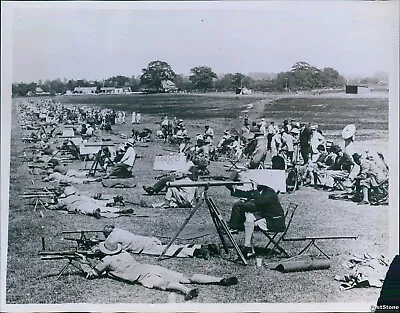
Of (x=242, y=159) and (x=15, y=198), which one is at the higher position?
(x=242, y=159)

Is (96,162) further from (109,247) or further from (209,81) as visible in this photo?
(209,81)

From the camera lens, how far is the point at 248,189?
10.7 ft

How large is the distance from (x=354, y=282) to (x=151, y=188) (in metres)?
1.30

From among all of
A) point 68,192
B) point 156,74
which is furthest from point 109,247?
point 156,74

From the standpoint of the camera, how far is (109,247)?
10.6 feet

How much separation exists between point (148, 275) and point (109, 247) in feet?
0.91

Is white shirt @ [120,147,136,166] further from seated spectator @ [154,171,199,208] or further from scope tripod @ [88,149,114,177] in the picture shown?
seated spectator @ [154,171,199,208]

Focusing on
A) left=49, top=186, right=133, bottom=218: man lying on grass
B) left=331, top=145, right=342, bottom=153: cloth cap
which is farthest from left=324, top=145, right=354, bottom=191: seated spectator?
left=49, top=186, right=133, bottom=218: man lying on grass

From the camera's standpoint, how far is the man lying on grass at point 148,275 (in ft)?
10.5

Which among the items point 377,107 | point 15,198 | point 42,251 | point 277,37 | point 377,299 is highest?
point 277,37

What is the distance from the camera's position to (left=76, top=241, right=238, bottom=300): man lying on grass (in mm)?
3193

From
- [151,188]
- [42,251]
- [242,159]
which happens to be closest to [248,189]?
[242,159]

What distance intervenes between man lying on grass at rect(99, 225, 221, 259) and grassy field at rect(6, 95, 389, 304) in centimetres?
3

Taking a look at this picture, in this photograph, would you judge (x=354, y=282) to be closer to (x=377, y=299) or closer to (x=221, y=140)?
(x=377, y=299)
